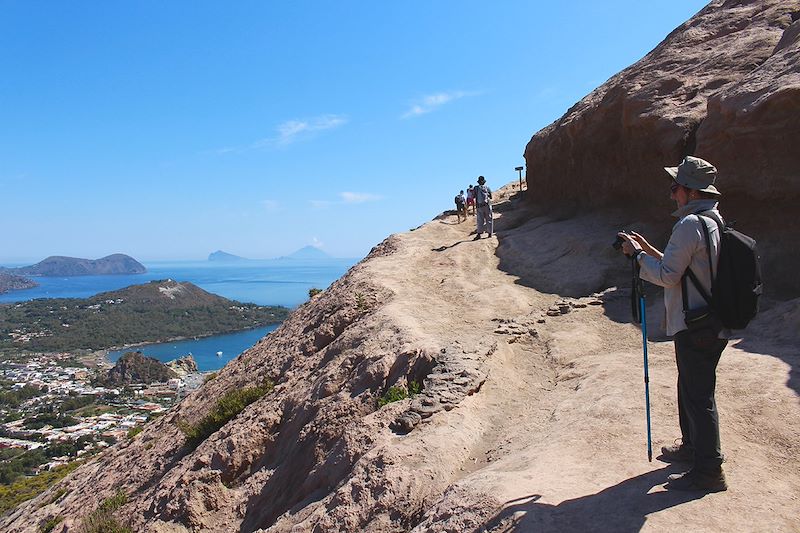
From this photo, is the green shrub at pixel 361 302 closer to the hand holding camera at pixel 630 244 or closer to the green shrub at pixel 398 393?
the green shrub at pixel 398 393

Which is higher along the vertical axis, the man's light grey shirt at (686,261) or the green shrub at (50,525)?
the man's light grey shirt at (686,261)

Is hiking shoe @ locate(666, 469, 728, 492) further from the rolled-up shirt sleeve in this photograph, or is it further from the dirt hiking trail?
the rolled-up shirt sleeve

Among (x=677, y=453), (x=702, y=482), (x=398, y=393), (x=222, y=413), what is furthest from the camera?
(x=222, y=413)

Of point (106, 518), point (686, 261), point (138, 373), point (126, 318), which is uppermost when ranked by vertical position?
point (686, 261)

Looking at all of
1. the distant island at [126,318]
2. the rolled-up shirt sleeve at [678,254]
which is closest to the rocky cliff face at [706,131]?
the rolled-up shirt sleeve at [678,254]

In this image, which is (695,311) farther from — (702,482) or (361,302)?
(361,302)

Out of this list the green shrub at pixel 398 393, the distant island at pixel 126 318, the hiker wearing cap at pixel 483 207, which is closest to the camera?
the green shrub at pixel 398 393

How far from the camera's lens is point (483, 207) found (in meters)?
18.3

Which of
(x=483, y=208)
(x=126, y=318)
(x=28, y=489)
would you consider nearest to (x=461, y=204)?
(x=483, y=208)

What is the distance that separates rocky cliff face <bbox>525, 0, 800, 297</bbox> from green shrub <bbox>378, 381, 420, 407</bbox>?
7.12 m

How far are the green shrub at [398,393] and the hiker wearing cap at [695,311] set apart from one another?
4232 millimetres

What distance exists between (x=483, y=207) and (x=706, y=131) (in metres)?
7.33

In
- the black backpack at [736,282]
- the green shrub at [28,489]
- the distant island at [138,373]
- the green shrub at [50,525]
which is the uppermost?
the black backpack at [736,282]

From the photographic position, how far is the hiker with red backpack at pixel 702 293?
4.14 meters
